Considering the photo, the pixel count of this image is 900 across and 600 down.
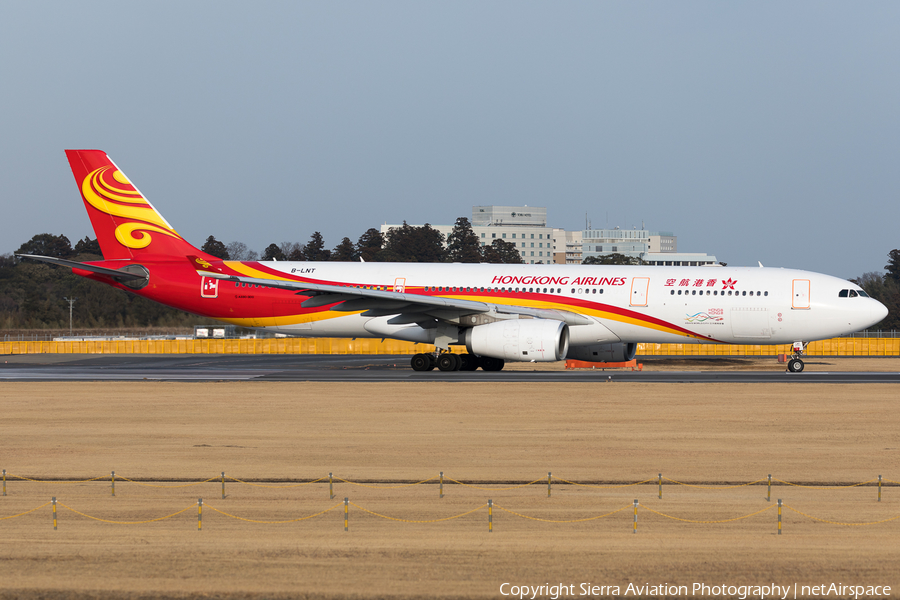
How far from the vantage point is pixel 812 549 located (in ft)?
35.2

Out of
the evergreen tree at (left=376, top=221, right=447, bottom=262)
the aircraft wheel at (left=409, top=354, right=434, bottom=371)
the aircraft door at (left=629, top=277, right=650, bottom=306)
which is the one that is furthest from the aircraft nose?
the evergreen tree at (left=376, top=221, right=447, bottom=262)

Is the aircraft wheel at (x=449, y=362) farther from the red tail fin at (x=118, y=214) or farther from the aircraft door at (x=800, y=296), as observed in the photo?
the aircraft door at (x=800, y=296)

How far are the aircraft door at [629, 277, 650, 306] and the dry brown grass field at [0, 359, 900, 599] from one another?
1023cm

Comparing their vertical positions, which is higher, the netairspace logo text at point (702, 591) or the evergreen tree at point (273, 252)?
the evergreen tree at point (273, 252)

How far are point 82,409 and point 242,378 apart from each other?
961cm

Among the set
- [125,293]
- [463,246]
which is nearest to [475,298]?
[125,293]

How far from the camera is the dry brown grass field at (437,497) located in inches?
390

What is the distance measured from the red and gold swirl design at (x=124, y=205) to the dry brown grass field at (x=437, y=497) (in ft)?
51.0

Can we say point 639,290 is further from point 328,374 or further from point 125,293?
point 125,293

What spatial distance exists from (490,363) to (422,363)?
2883 mm

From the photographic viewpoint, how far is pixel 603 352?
36.2 m

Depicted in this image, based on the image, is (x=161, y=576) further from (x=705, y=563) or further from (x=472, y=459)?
(x=472, y=459)

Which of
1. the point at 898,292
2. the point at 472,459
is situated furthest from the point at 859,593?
the point at 898,292

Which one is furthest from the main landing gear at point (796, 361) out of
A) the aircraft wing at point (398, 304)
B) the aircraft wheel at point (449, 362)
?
the aircraft wheel at point (449, 362)
